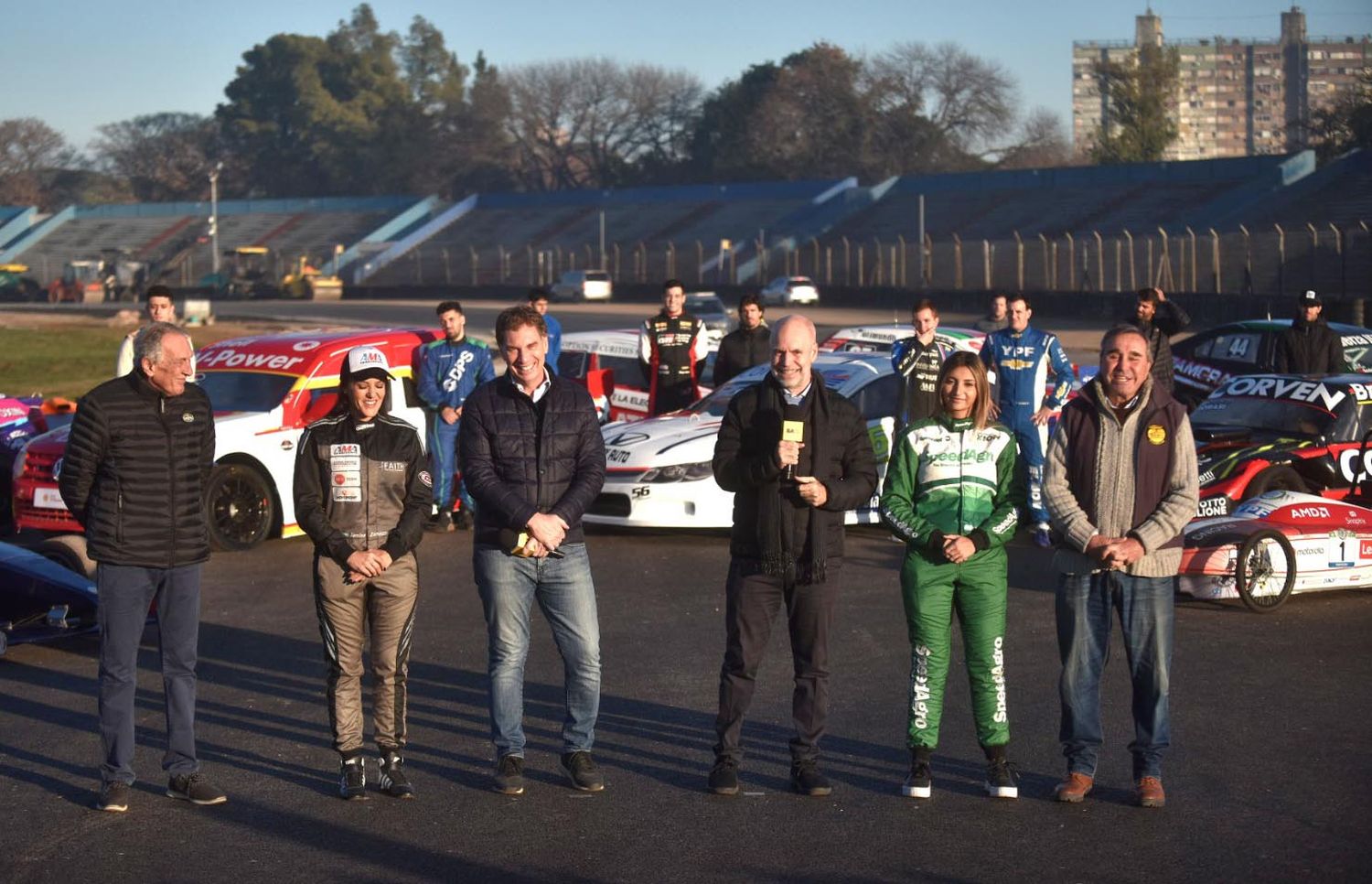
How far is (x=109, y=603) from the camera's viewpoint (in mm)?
6328

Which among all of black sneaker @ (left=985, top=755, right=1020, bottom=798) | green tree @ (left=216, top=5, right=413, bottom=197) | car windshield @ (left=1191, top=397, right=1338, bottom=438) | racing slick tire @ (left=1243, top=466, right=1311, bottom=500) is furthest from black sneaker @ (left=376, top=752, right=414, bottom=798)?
green tree @ (left=216, top=5, right=413, bottom=197)

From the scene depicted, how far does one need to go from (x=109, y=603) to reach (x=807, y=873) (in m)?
2.85

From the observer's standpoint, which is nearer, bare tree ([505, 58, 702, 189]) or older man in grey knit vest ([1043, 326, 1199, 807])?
older man in grey knit vest ([1043, 326, 1199, 807])

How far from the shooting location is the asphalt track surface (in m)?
5.57

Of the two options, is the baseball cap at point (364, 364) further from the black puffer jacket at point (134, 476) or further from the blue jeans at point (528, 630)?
the blue jeans at point (528, 630)

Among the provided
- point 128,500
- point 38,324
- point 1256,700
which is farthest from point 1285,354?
point 38,324

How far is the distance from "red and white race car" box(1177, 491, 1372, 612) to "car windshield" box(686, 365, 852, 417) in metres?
3.58

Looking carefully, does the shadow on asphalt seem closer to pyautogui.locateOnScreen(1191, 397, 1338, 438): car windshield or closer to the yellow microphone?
the yellow microphone

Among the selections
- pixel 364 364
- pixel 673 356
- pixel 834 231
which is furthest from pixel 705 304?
pixel 364 364

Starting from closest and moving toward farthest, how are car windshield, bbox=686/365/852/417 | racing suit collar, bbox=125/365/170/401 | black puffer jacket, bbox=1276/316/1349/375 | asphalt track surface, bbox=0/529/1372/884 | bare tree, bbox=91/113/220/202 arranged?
1. asphalt track surface, bbox=0/529/1372/884
2. racing suit collar, bbox=125/365/170/401
3. car windshield, bbox=686/365/852/417
4. black puffer jacket, bbox=1276/316/1349/375
5. bare tree, bbox=91/113/220/202

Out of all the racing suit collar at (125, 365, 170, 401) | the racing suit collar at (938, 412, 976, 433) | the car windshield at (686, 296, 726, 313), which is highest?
the car windshield at (686, 296, 726, 313)

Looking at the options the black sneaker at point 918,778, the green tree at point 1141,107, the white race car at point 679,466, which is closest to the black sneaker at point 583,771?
the black sneaker at point 918,778

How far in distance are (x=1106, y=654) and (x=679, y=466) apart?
20.7ft

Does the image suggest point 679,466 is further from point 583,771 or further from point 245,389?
point 583,771
